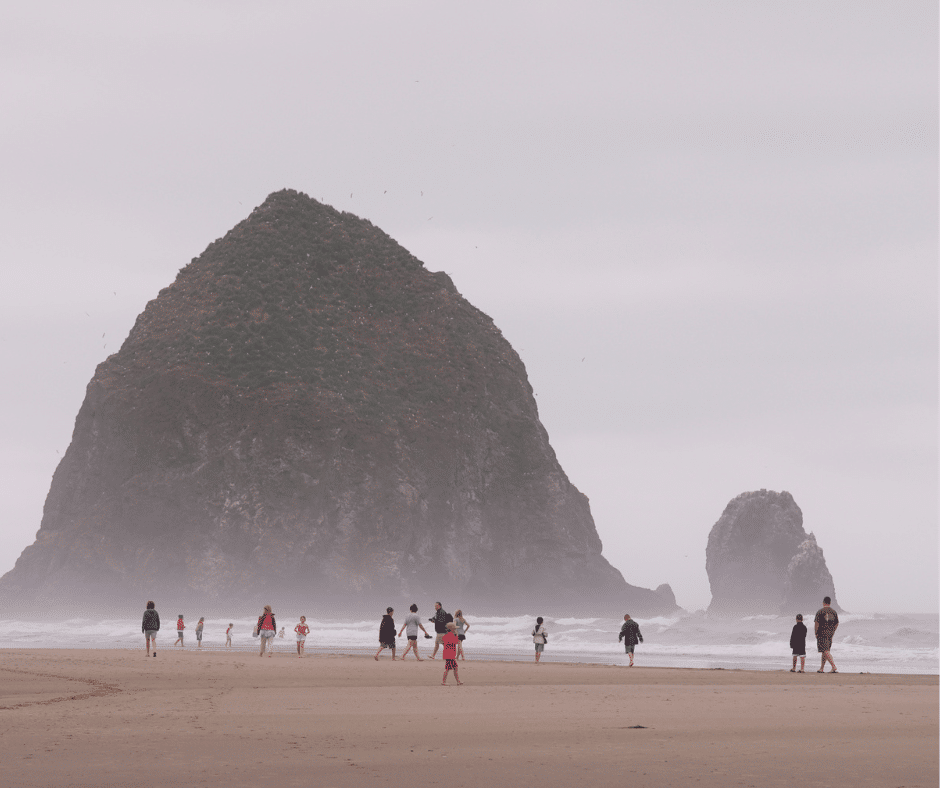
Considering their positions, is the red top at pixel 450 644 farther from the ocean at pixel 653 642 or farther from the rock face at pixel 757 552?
the rock face at pixel 757 552

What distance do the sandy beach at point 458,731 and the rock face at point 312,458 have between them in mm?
58370

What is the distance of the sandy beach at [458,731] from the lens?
30.3 feet

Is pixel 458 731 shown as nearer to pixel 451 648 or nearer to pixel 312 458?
pixel 451 648

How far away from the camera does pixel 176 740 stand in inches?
441

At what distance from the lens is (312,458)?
270 feet

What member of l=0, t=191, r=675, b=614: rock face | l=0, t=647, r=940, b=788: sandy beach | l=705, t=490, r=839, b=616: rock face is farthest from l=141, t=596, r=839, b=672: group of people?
l=705, t=490, r=839, b=616: rock face

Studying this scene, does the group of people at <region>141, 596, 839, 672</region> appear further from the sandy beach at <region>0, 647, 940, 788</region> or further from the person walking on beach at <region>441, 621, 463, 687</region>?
the sandy beach at <region>0, 647, 940, 788</region>

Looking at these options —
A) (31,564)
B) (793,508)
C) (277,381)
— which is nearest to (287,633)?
(277,381)

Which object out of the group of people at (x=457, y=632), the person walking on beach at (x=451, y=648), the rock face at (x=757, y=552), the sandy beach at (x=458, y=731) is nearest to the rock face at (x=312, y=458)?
the rock face at (x=757, y=552)

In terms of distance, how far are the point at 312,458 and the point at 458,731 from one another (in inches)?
2806

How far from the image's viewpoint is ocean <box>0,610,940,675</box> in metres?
34.2

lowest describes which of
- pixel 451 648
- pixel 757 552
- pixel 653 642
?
pixel 653 642

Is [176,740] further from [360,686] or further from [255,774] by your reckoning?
[360,686]

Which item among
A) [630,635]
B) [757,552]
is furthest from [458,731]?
[757,552]
